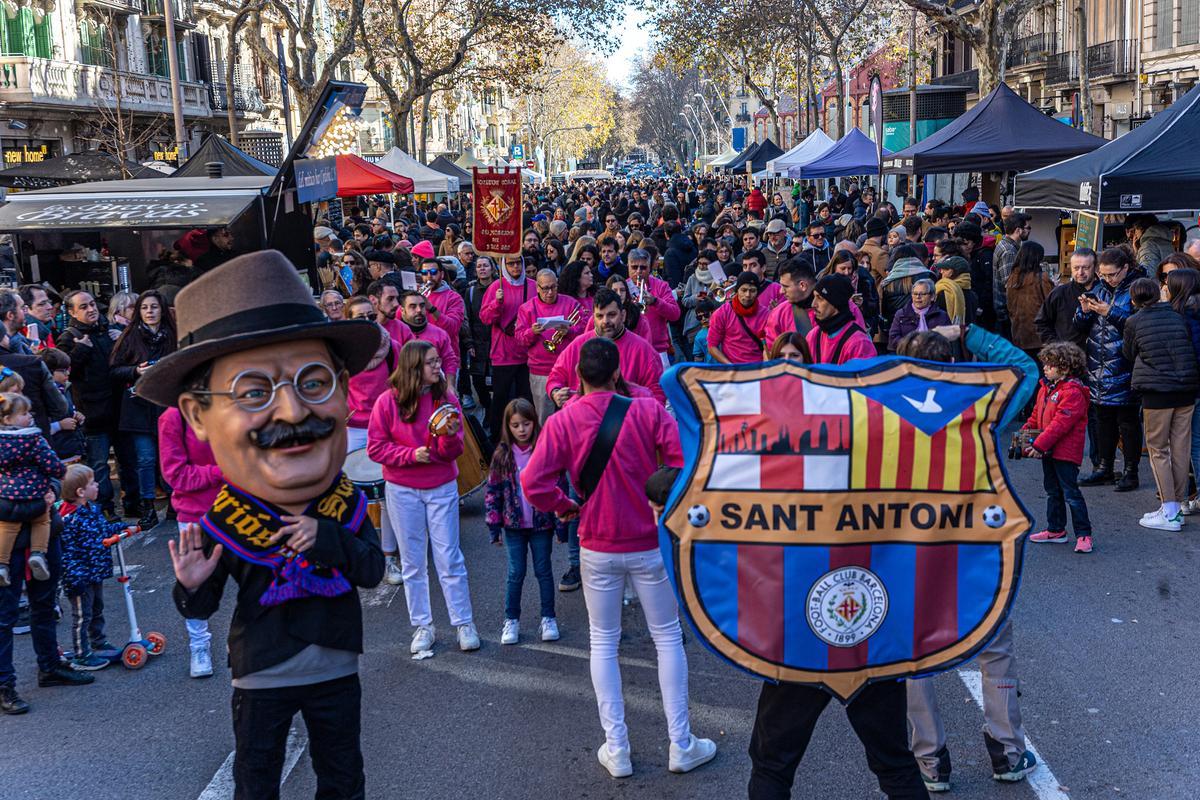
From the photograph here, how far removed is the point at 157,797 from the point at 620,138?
15606 centimetres

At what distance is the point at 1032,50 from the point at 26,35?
108ft

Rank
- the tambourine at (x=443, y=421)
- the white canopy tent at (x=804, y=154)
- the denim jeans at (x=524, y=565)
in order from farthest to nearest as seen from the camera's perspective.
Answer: the white canopy tent at (x=804, y=154) < the denim jeans at (x=524, y=565) < the tambourine at (x=443, y=421)

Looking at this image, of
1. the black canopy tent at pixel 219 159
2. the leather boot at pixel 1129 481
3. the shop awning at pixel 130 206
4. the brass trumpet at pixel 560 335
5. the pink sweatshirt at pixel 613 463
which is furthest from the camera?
the black canopy tent at pixel 219 159

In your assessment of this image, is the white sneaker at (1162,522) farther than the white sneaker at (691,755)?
Yes

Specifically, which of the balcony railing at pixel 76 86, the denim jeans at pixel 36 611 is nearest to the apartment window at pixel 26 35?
the balcony railing at pixel 76 86

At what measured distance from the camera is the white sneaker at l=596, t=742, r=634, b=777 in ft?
16.6

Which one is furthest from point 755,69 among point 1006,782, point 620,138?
point 620,138

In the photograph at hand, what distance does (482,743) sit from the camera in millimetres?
5438

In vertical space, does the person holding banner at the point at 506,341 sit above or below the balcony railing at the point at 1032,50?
below

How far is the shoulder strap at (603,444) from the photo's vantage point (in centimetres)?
495

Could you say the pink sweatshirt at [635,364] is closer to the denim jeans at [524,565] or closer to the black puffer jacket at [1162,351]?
the denim jeans at [524,565]

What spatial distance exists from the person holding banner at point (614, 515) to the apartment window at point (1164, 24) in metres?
34.3

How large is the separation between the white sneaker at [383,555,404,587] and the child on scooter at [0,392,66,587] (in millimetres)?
2221

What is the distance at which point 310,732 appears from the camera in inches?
151
